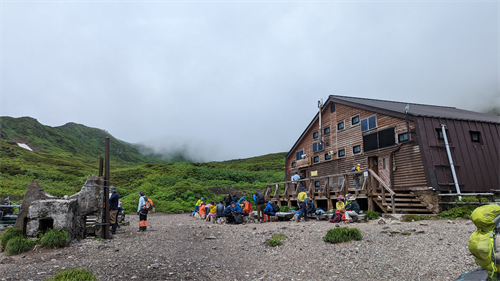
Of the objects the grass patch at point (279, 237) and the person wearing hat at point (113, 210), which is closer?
the grass patch at point (279, 237)

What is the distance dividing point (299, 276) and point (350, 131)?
57.5 ft

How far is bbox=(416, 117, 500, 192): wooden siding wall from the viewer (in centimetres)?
1583

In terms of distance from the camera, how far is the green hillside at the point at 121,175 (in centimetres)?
3266

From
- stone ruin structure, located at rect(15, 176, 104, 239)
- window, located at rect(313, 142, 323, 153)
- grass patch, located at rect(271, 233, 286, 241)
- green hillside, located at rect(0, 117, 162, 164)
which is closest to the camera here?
stone ruin structure, located at rect(15, 176, 104, 239)

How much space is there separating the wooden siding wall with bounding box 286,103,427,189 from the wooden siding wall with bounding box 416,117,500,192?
667 mm

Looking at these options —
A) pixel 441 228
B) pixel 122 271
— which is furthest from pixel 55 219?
pixel 441 228

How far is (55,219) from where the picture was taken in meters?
8.92

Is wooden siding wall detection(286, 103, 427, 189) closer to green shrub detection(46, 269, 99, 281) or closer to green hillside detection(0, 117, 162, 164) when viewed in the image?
green shrub detection(46, 269, 99, 281)

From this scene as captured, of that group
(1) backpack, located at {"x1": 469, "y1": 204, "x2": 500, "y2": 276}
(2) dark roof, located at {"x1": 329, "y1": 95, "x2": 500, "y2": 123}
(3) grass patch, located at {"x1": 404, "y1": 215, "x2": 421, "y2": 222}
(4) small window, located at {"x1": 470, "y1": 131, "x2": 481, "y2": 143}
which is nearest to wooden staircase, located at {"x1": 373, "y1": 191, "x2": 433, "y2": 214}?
(3) grass patch, located at {"x1": 404, "y1": 215, "x2": 421, "y2": 222}

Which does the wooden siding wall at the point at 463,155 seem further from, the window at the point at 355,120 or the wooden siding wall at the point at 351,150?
the window at the point at 355,120

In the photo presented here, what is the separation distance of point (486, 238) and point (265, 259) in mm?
5522

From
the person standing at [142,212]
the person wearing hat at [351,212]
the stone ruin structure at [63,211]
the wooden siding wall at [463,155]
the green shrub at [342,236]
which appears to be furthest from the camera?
the wooden siding wall at [463,155]

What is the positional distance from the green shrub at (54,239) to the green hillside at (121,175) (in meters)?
19.8

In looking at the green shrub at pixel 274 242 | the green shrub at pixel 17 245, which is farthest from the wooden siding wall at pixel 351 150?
the green shrub at pixel 17 245
